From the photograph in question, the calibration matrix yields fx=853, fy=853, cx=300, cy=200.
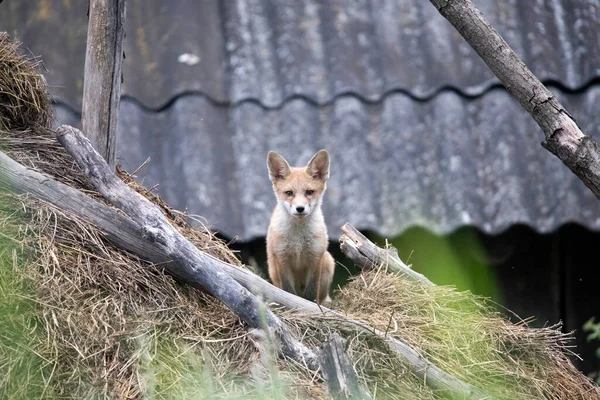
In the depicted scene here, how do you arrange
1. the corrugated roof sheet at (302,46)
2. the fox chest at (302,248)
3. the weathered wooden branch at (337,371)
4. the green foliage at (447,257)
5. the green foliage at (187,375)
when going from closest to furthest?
the weathered wooden branch at (337,371) → the green foliage at (187,375) → the fox chest at (302,248) → the green foliage at (447,257) → the corrugated roof sheet at (302,46)

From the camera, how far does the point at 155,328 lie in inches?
173

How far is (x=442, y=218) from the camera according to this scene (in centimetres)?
638

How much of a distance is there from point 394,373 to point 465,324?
2.68 feet

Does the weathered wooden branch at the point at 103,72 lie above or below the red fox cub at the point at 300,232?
above

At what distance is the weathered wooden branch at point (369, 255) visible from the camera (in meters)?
5.74

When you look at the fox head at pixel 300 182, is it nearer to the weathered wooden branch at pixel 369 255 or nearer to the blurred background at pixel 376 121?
the blurred background at pixel 376 121

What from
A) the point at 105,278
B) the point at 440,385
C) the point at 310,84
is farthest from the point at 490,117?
the point at 105,278

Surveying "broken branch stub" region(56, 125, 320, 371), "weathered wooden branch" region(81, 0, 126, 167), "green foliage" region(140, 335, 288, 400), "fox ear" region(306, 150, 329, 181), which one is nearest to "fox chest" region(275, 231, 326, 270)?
"fox ear" region(306, 150, 329, 181)

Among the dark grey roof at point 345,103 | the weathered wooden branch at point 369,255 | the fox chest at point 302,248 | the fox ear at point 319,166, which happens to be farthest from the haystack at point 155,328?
the fox ear at point 319,166

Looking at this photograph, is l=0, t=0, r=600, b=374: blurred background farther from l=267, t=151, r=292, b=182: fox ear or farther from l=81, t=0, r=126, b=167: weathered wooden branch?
l=81, t=0, r=126, b=167: weathered wooden branch

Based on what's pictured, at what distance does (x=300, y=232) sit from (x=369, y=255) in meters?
0.81

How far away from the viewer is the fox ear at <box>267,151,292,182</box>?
6.46m

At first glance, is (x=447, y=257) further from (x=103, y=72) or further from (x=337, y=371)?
(x=337, y=371)

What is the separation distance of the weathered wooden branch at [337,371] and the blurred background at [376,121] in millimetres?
2827
